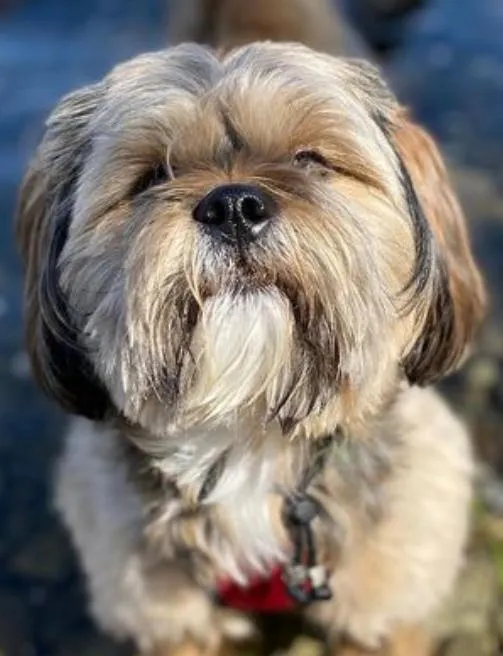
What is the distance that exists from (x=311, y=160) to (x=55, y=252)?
1.55 feet

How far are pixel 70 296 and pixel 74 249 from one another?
0.09m

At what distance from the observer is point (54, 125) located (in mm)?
2391

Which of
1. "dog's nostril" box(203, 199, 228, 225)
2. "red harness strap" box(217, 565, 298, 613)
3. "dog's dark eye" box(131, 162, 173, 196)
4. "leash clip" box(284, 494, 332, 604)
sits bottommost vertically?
"red harness strap" box(217, 565, 298, 613)

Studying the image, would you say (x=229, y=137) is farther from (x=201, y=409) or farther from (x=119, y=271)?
(x=201, y=409)

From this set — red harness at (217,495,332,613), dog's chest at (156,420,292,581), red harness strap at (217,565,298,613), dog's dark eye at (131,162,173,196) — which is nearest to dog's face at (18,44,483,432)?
dog's dark eye at (131,162,173,196)

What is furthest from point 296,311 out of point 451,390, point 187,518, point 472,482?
point 451,390

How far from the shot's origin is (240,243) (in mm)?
1929

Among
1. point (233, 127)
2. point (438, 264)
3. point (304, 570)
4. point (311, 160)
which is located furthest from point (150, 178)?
point (304, 570)

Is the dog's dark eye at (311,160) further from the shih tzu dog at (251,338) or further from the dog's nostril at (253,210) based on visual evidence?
the dog's nostril at (253,210)

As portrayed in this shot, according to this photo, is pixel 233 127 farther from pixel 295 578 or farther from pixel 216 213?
pixel 295 578

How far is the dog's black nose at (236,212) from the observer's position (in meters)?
1.91

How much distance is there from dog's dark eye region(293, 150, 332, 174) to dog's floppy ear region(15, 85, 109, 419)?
0.37m

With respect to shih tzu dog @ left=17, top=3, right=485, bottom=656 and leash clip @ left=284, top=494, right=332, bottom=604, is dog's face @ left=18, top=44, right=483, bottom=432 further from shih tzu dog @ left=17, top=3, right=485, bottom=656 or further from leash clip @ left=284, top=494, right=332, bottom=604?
leash clip @ left=284, top=494, right=332, bottom=604

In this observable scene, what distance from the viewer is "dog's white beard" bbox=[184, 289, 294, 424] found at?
1980 millimetres
